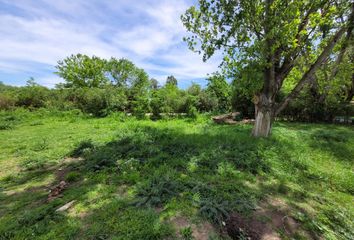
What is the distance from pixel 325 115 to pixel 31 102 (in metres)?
18.8

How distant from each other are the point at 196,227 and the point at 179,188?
85 centimetres

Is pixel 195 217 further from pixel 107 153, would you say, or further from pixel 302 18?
pixel 302 18

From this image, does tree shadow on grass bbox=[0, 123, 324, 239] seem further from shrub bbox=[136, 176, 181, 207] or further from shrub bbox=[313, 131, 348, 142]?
shrub bbox=[313, 131, 348, 142]

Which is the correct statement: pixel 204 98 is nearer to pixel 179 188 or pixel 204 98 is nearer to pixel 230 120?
pixel 230 120

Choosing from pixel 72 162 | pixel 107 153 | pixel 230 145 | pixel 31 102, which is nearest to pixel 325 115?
pixel 230 145

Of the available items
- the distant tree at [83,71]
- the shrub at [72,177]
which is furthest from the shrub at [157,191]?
the distant tree at [83,71]

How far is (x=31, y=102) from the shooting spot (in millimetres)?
13359

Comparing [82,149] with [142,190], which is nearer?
[142,190]

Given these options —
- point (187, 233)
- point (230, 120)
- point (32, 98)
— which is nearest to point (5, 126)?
point (32, 98)

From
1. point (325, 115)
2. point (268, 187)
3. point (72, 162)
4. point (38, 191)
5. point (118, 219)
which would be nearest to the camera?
point (118, 219)

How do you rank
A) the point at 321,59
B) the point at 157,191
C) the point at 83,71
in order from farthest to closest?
the point at 83,71, the point at 321,59, the point at 157,191

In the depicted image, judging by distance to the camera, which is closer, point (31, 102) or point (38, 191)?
point (38, 191)

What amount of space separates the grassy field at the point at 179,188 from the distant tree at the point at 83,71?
22.3 m

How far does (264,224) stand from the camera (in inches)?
91.1
